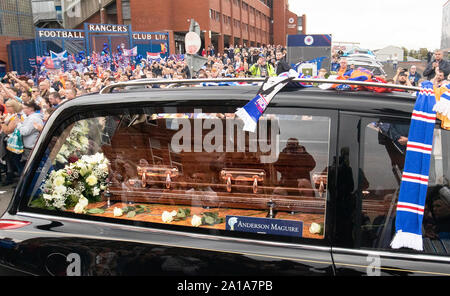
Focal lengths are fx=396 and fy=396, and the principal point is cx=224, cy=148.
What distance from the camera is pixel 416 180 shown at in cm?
177

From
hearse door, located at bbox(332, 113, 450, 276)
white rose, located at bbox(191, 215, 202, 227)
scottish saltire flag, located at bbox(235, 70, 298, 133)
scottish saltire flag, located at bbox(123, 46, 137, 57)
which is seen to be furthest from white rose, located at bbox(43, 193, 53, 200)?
scottish saltire flag, located at bbox(123, 46, 137, 57)

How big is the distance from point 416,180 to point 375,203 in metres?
0.21

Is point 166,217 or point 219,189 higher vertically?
point 219,189

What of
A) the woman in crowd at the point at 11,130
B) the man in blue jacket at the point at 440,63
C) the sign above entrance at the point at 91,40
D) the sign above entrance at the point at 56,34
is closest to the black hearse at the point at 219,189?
the woman in crowd at the point at 11,130

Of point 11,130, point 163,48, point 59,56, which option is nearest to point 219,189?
point 11,130

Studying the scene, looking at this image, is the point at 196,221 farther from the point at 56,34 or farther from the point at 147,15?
the point at 147,15

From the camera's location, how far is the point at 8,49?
1024 inches

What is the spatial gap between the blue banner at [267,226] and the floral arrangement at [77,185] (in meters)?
0.96

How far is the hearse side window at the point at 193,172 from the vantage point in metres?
2.06

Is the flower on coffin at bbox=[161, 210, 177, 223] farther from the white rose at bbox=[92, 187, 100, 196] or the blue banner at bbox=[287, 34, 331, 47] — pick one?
the blue banner at bbox=[287, 34, 331, 47]

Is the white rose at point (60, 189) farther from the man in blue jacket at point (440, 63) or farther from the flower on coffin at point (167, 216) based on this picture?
the man in blue jacket at point (440, 63)

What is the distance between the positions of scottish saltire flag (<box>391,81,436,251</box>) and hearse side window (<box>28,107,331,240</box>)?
14.0 inches
